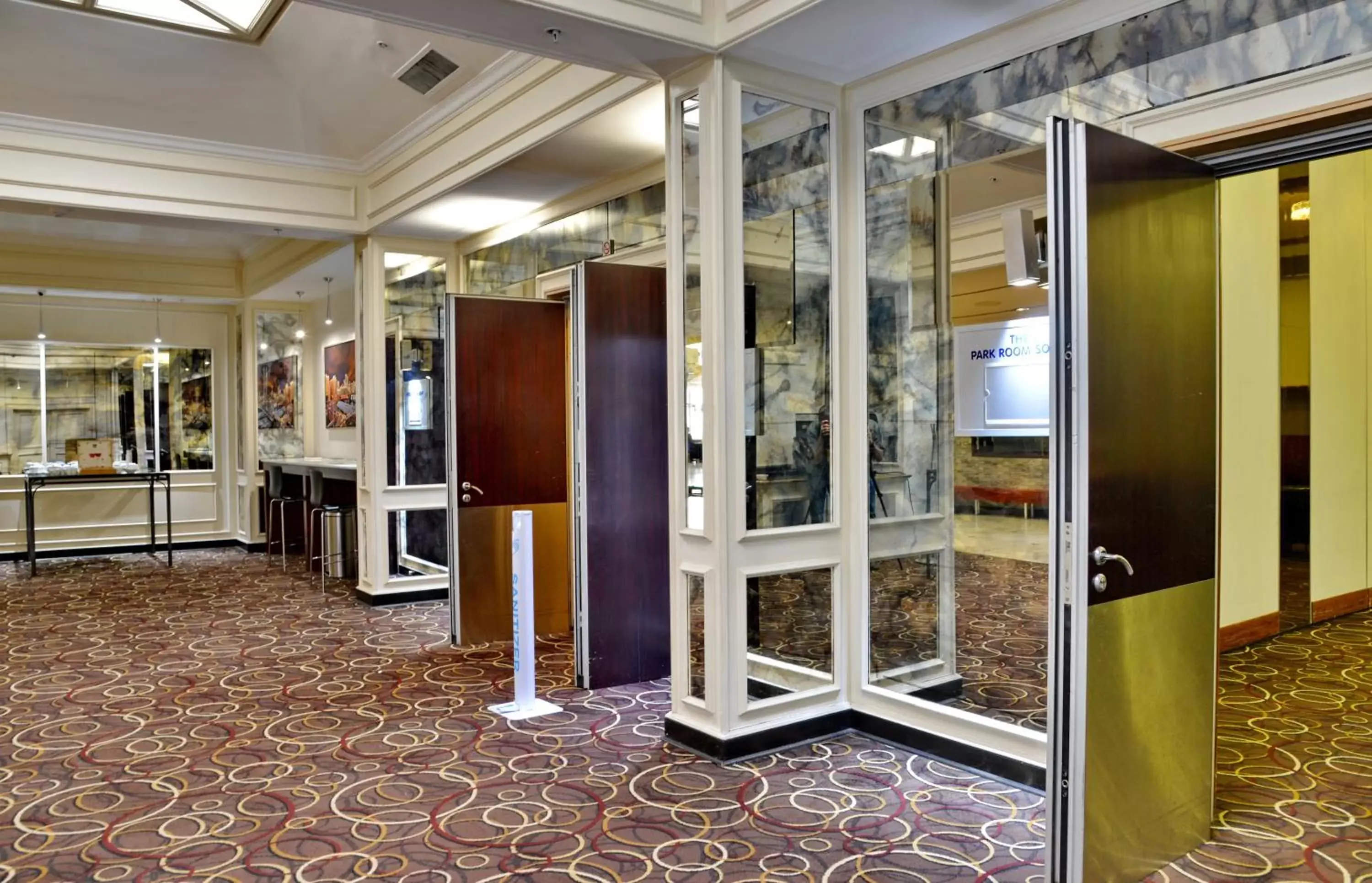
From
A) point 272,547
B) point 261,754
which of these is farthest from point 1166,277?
point 272,547

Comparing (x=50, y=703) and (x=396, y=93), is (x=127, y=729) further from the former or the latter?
(x=396, y=93)

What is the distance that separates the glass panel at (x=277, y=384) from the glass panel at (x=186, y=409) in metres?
1.00

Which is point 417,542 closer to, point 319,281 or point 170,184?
point 170,184

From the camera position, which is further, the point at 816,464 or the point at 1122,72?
the point at 816,464

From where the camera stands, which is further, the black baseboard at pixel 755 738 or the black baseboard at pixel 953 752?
the black baseboard at pixel 755 738

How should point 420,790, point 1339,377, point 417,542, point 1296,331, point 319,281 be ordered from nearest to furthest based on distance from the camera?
point 420,790, point 1339,377, point 1296,331, point 417,542, point 319,281

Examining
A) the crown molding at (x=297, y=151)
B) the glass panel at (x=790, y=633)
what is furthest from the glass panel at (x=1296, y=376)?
the crown molding at (x=297, y=151)

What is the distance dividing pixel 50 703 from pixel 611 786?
3.31 metres

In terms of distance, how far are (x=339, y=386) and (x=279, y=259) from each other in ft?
4.88

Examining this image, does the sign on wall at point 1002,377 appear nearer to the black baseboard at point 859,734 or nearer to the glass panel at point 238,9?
the black baseboard at point 859,734

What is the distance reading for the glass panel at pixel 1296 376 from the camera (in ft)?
21.1

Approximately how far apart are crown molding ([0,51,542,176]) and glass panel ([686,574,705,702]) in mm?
3053

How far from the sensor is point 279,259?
10.2m

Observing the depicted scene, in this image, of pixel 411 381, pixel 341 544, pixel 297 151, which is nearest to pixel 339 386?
pixel 341 544
